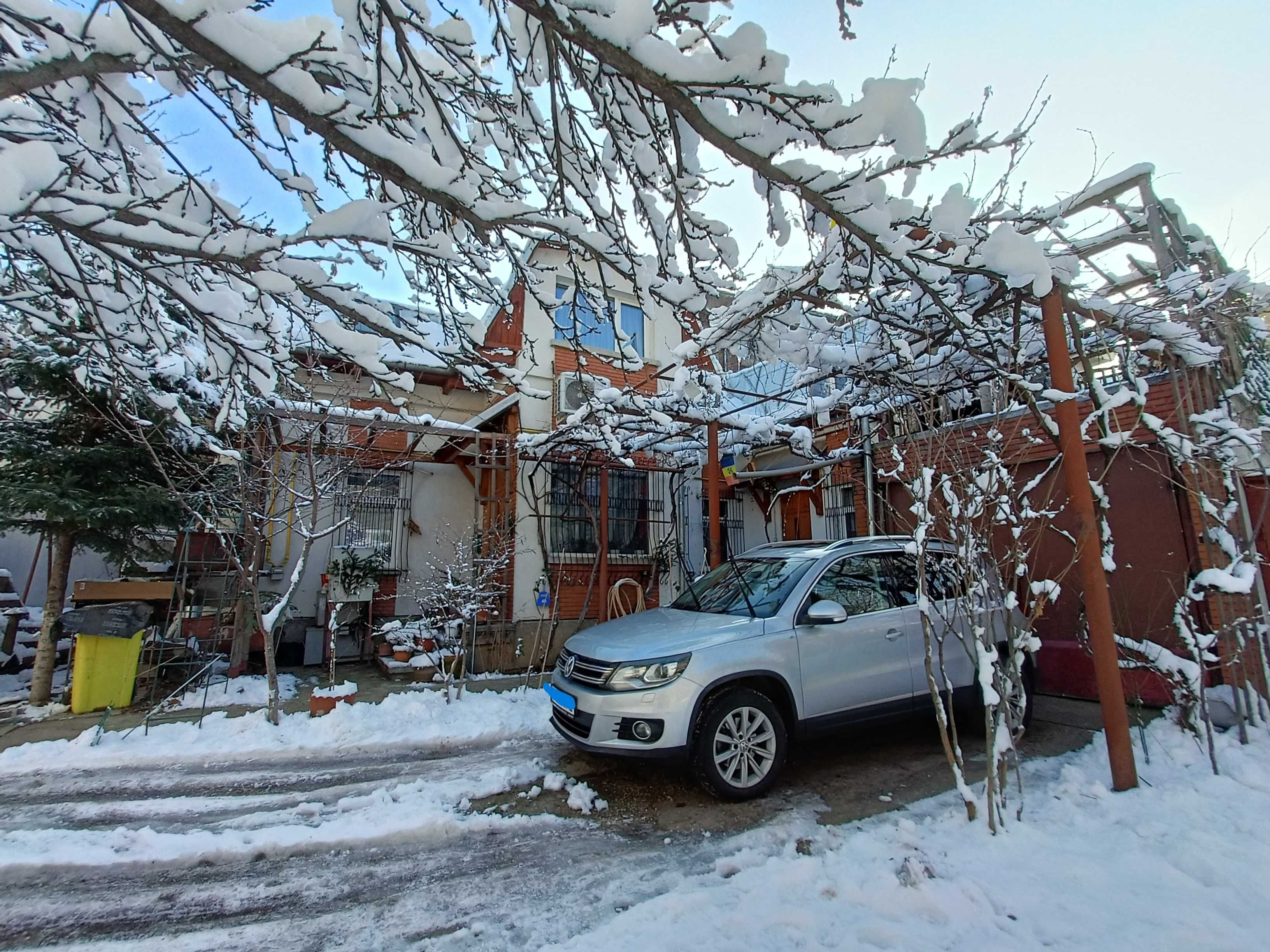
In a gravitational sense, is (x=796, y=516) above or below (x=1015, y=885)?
above

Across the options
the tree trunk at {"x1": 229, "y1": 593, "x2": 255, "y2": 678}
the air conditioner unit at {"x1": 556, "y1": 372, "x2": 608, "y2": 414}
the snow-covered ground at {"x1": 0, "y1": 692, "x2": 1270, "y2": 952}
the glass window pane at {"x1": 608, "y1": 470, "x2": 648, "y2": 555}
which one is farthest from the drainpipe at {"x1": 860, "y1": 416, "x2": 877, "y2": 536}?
the tree trunk at {"x1": 229, "y1": 593, "x2": 255, "y2": 678}

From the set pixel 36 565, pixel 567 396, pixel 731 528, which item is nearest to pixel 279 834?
pixel 567 396

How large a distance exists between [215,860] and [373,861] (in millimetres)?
901

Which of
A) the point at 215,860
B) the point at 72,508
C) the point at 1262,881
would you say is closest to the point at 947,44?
the point at 1262,881

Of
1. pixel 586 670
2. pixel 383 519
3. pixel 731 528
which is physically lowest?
pixel 586 670

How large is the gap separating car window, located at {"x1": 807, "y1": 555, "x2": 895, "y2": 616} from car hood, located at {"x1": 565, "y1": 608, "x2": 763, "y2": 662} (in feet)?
2.19

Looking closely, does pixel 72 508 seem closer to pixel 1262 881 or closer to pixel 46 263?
pixel 46 263

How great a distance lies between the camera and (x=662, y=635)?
4.41 m

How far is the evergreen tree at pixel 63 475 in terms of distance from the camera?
20.8 feet

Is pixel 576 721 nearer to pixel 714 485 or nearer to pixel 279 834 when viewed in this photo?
pixel 279 834

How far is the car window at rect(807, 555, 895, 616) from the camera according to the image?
4691 mm

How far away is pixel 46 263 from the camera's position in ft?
9.77

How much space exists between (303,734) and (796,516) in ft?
27.9

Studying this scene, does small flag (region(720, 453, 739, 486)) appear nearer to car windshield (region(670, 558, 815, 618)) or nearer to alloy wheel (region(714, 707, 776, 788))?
car windshield (region(670, 558, 815, 618))
